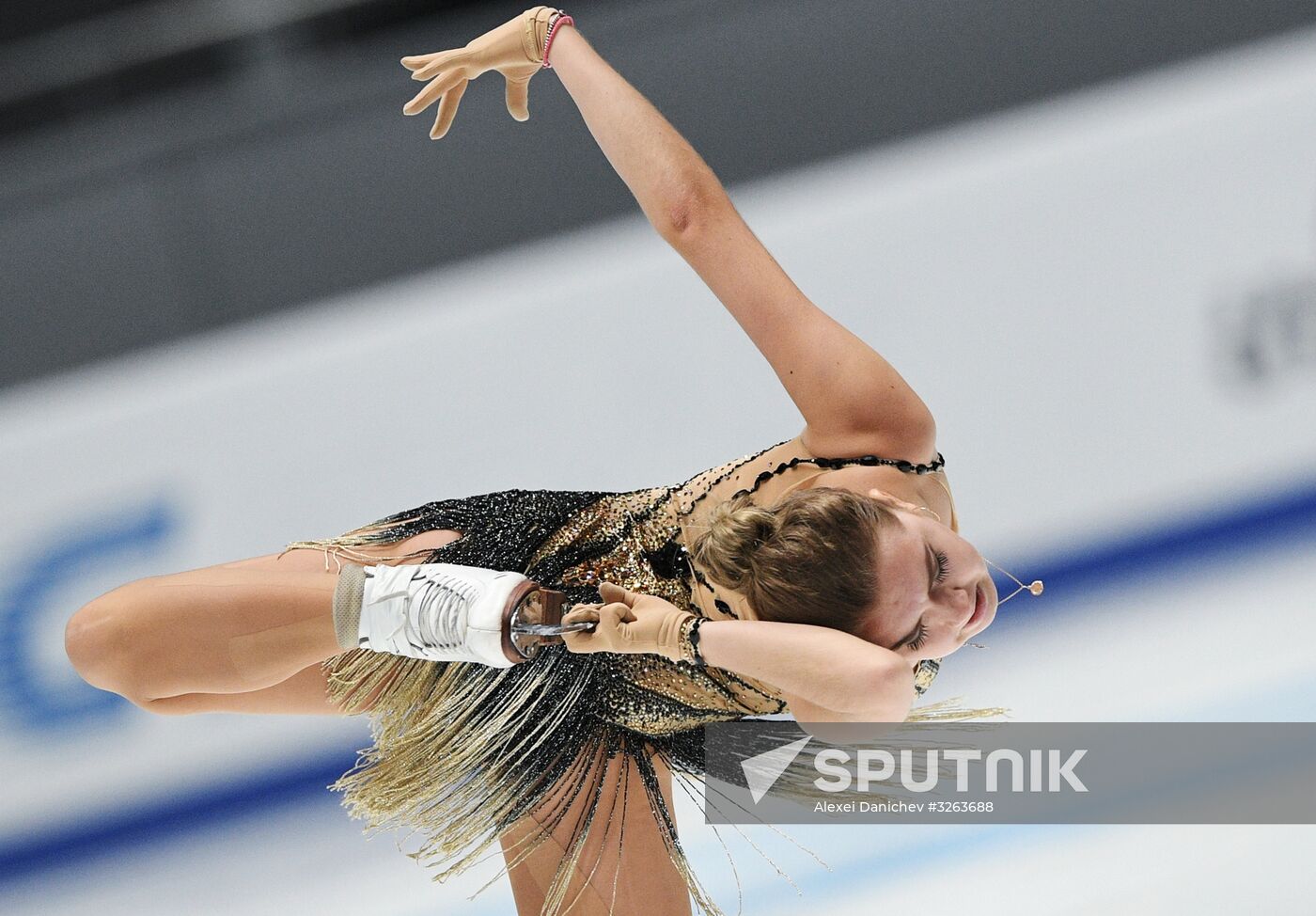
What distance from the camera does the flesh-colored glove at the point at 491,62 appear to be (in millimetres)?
2131

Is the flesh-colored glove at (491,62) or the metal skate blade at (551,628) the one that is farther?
the flesh-colored glove at (491,62)

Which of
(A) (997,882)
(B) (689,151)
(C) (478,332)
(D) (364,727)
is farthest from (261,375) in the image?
(A) (997,882)

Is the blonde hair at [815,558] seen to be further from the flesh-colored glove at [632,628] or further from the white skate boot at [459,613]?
the white skate boot at [459,613]

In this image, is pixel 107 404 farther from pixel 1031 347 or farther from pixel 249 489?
pixel 1031 347

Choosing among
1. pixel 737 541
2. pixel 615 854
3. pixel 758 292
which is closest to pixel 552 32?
pixel 758 292

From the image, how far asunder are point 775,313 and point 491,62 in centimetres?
71

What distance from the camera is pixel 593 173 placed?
3426 mm

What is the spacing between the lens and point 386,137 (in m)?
3.53

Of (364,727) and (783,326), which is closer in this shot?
(783,326)

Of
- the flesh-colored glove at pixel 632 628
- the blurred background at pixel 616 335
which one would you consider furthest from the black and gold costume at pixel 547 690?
the blurred background at pixel 616 335

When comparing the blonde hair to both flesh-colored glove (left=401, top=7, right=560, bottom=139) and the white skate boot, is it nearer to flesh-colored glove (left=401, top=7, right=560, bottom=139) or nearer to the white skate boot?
the white skate boot

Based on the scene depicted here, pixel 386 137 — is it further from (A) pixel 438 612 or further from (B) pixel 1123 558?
(A) pixel 438 612

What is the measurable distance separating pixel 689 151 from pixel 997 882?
1395 millimetres

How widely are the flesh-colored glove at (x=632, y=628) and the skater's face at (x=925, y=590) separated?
225 millimetres
